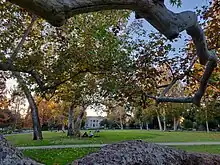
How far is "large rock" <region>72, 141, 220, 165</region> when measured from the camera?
10.4 feet

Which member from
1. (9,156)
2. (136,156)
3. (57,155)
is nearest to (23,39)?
(57,155)

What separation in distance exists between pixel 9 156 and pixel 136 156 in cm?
128

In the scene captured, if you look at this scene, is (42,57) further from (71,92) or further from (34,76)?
(71,92)

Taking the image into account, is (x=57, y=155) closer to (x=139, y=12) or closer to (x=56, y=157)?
(x=56, y=157)

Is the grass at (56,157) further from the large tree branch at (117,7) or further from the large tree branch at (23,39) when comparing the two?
the large tree branch at (117,7)

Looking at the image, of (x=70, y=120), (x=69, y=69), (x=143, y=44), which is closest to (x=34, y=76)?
(x=69, y=69)

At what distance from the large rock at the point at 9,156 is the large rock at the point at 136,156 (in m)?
0.55

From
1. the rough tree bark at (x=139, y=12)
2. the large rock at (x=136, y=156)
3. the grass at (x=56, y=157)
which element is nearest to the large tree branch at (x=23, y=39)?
the grass at (x=56, y=157)

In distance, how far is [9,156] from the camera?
282cm

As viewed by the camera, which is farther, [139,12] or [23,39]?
[23,39]

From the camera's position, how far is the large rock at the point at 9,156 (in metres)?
2.76

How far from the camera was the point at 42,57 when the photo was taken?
13398mm

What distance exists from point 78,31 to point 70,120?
2461 cm

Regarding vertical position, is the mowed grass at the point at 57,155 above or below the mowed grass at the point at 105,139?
below
